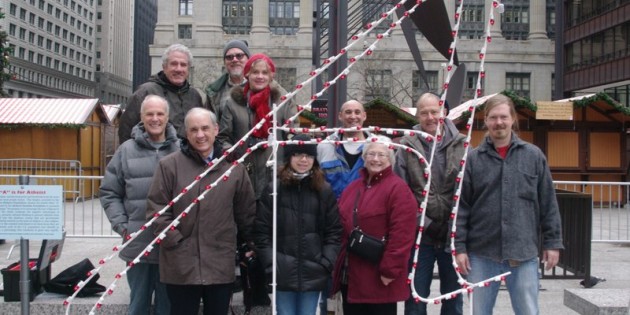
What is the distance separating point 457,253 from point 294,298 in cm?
117

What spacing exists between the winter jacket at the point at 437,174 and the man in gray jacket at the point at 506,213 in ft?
0.75

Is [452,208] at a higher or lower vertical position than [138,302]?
higher

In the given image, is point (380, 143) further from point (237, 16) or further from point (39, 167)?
point (237, 16)

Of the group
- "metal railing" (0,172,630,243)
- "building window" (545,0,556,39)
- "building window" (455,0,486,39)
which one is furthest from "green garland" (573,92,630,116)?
"building window" (545,0,556,39)

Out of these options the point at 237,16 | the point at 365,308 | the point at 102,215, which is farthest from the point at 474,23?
the point at 365,308

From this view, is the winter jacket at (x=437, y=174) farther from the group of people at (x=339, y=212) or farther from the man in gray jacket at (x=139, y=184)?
the man in gray jacket at (x=139, y=184)

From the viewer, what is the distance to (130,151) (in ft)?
14.7

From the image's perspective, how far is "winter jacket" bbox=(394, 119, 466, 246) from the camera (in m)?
4.25

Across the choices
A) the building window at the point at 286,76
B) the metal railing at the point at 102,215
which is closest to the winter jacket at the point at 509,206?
the metal railing at the point at 102,215

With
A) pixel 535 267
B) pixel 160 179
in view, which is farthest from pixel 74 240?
pixel 535 267

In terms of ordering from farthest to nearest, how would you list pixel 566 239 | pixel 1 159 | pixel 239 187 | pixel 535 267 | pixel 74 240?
pixel 1 159
pixel 74 240
pixel 566 239
pixel 239 187
pixel 535 267

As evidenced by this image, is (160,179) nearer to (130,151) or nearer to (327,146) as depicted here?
(130,151)

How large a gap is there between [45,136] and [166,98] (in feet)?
47.0

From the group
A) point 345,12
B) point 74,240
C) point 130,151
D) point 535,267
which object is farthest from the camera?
point 74,240
